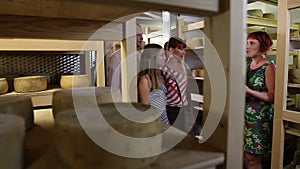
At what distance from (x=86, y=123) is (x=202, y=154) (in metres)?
0.22

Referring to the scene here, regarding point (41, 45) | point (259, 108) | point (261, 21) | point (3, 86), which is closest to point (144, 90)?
point (41, 45)

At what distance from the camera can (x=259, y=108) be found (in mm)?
1797

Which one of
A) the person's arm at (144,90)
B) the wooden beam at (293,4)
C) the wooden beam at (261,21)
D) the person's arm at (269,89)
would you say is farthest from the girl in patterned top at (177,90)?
the wooden beam at (293,4)

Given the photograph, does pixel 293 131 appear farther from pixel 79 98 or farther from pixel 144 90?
pixel 79 98

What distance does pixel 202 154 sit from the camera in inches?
17.1

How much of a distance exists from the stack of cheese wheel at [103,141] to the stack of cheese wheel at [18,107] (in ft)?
0.65

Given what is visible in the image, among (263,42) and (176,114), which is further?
(176,114)

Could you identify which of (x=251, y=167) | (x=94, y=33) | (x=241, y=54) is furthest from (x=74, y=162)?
(x=251, y=167)

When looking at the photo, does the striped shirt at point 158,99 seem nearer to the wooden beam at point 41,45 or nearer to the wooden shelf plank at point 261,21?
the wooden beam at point 41,45

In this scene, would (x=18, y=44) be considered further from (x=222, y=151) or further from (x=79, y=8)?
(x=222, y=151)

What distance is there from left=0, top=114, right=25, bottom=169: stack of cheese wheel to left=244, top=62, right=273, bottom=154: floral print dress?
172 cm

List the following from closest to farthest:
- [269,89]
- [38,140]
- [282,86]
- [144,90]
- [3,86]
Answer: [38,140] → [3,86] → [144,90] → [282,86] → [269,89]

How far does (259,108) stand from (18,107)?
5.56 ft

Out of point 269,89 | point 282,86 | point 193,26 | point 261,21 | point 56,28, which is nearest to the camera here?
point 56,28
